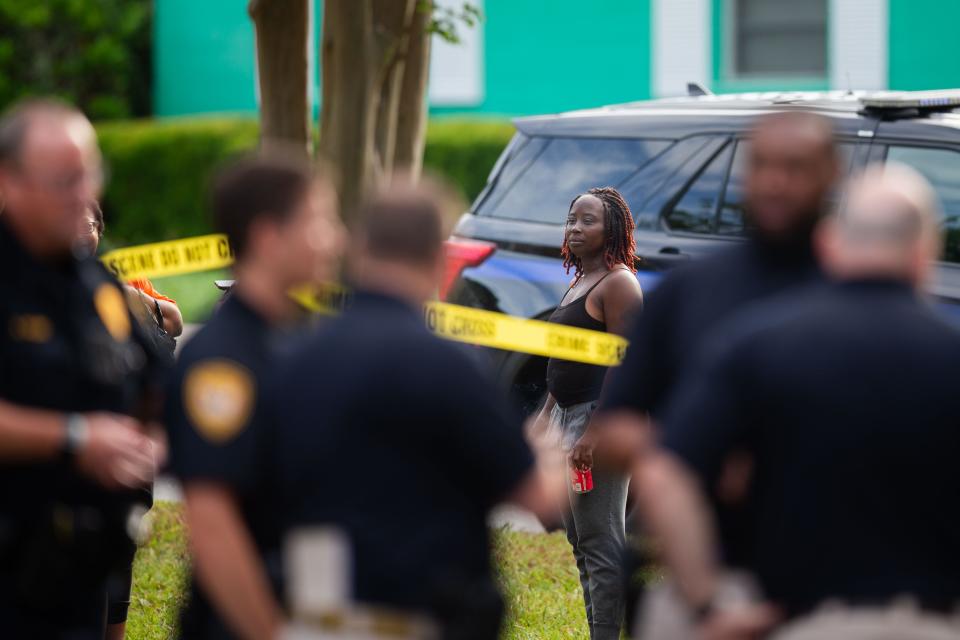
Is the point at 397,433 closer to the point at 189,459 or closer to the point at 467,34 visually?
the point at 189,459

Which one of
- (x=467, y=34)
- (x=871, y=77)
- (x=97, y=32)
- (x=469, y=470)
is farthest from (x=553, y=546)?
(x=97, y=32)

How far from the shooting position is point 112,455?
334cm

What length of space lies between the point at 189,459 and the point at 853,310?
1294 millimetres

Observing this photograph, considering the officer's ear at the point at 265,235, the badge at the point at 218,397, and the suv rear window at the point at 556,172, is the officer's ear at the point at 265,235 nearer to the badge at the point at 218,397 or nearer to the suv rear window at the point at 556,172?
the badge at the point at 218,397

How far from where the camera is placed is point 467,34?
19.6 m

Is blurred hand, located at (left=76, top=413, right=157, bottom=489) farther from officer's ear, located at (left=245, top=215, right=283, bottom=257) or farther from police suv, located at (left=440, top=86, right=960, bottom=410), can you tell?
police suv, located at (left=440, top=86, right=960, bottom=410)

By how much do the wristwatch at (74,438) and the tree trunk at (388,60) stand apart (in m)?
5.90

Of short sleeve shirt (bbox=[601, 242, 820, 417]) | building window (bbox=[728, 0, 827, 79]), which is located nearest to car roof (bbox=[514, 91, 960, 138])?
short sleeve shirt (bbox=[601, 242, 820, 417])

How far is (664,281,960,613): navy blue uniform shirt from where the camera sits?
2.79m

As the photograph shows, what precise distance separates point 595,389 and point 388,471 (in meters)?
3.02

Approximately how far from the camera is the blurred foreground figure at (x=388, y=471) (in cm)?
285

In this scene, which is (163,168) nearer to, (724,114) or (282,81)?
(282,81)

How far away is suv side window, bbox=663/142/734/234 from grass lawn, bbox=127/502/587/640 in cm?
169

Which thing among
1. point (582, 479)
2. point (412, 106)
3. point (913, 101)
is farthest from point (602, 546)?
point (412, 106)
